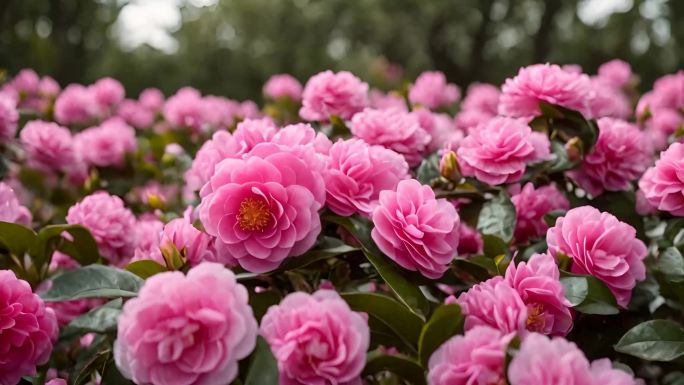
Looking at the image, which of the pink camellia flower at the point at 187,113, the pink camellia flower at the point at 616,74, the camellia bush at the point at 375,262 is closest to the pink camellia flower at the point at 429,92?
the pink camellia flower at the point at 616,74

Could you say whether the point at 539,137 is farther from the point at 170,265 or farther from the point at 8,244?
the point at 8,244

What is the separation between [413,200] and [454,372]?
256 millimetres

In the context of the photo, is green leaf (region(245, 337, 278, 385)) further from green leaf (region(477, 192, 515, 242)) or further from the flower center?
green leaf (region(477, 192, 515, 242))

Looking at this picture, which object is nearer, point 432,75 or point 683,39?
point 432,75

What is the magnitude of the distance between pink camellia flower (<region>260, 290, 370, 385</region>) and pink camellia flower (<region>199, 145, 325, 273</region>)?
0.13 m

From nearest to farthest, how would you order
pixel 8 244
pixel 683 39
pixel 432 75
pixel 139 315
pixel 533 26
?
pixel 139 315
pixel 8 244
pixel 432 75
pixel 683 39
pixel 533 26

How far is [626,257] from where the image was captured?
97cm

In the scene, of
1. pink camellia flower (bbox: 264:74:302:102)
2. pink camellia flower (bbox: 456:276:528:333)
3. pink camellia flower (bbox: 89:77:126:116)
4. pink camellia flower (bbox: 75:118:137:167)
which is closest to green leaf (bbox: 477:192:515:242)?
pink camellia flower (bbox: 456:276:528:333)

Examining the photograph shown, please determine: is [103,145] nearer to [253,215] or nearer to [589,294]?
[253,215]

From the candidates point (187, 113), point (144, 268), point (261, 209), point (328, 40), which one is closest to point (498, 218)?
point (261, 209)

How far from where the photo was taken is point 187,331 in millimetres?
688

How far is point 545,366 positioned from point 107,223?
886 millimetres

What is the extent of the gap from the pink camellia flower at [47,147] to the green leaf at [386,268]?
1.10 m

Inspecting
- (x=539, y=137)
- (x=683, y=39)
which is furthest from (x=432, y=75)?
(x=683, y=39)
